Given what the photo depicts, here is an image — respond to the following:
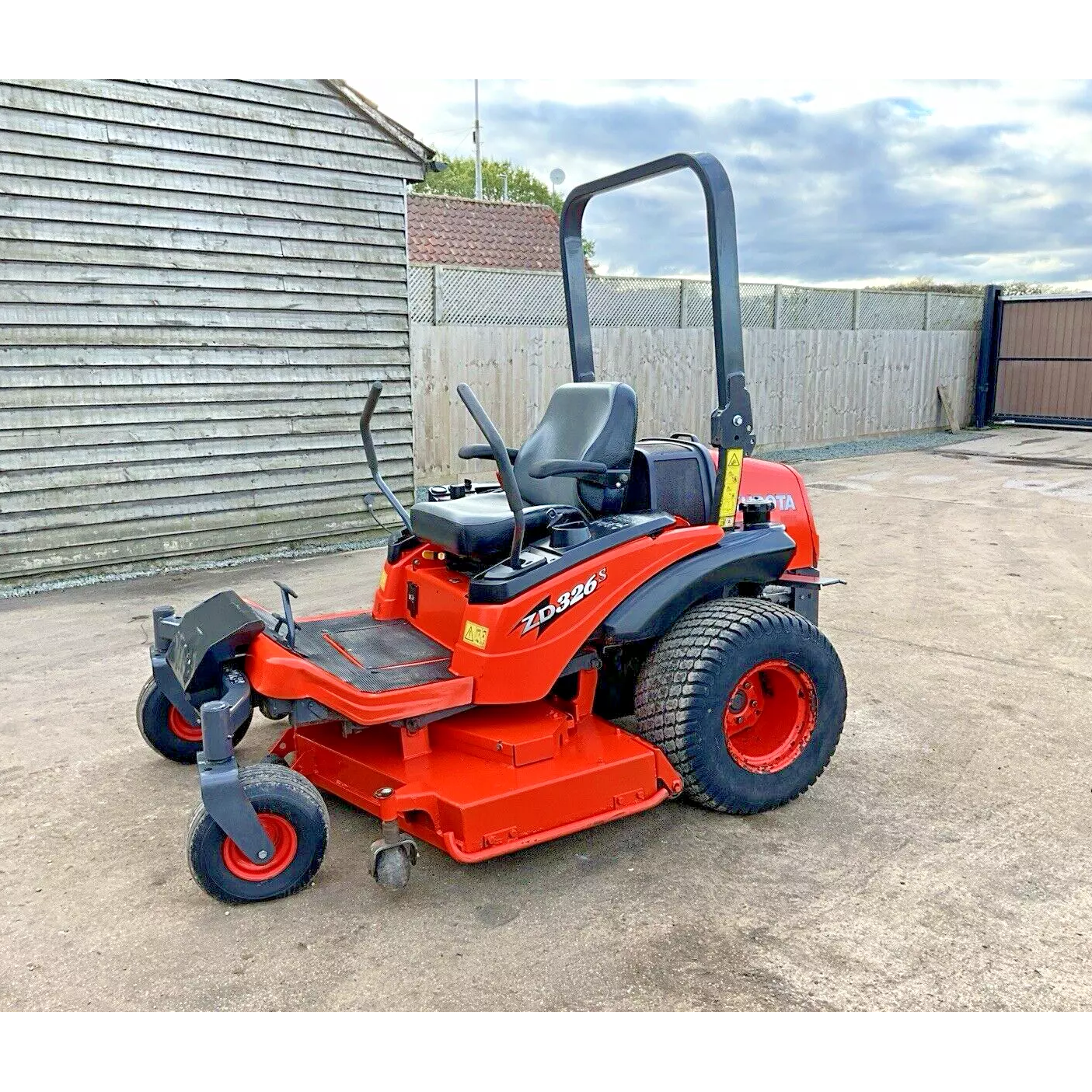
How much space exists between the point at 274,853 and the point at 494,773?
0.69 metres

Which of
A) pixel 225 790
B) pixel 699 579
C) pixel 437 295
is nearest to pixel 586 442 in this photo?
pixel 699 579

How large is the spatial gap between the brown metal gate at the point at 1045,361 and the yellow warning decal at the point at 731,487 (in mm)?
15669

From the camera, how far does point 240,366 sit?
8008 mm

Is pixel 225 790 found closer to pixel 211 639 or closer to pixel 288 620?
pixel 211 639

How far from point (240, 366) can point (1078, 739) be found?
20.5ft

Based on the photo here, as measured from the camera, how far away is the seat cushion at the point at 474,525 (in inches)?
138

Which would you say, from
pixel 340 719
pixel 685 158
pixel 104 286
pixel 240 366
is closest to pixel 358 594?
pixel 240 366

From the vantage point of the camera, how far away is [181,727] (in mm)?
4129

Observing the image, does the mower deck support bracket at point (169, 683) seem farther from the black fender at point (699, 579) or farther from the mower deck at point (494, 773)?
the black fender at point (699, 579)

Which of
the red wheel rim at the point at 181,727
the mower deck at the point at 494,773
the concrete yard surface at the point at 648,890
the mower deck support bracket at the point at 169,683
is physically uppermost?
the mower deck support bracket at the point at 169,683

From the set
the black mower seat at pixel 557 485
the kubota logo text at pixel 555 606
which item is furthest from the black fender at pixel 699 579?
the black mower seat at pixel 557 485

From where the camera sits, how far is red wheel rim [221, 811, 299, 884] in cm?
305

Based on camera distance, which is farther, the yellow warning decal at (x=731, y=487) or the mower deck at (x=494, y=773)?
the yellow warning decal at (x=731, y=487)

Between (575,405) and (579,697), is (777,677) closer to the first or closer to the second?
(579,697)
